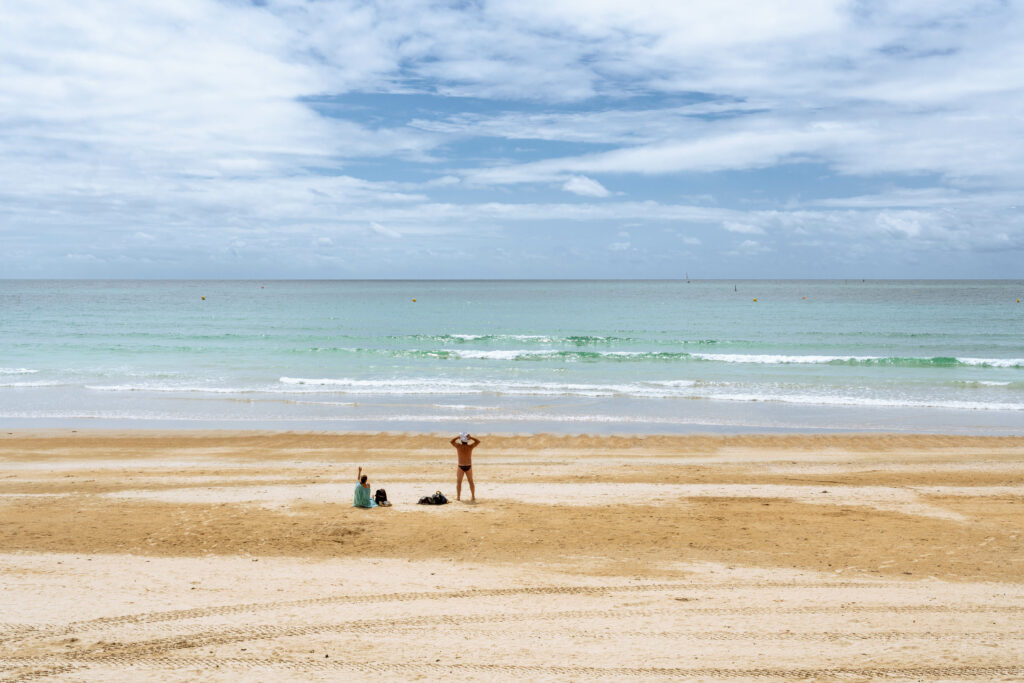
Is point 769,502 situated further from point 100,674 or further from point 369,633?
point 100,674

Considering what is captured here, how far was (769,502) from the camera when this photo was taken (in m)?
12.6

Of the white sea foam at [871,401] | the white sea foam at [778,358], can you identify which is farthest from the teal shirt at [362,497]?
the white sea foam at [778,358]

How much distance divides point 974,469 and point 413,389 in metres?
18.2

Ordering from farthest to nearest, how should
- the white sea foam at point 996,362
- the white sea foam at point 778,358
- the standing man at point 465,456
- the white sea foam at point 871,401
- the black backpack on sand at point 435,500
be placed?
1. the white sea foam at point 778,358
2. the white sea foam at point 996,362
3. the white sea foam at point 871,401
4. the standing man at point 465,456
5. the black backpack on sand at point 435,500

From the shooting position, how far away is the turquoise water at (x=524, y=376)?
21953mm

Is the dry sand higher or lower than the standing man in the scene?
lower

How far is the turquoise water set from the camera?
A: 21953 millimetres

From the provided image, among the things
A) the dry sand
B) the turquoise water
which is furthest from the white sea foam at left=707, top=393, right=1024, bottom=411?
the dry sand

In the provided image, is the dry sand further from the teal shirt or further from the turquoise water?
the turquoise water

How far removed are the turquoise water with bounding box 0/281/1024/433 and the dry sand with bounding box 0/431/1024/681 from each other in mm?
5684

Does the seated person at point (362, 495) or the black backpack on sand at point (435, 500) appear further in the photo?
the black backpack on sand at point (435, 500)

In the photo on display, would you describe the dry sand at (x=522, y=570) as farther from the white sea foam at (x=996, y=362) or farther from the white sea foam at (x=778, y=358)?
the white sea foam at (x=996, y=362)

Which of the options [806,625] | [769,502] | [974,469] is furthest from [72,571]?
[974,469]

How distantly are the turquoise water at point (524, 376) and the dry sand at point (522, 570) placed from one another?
18.6ft
